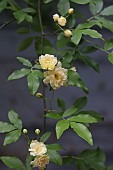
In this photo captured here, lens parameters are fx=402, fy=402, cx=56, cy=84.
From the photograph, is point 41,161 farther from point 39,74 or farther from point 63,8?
point 63,8

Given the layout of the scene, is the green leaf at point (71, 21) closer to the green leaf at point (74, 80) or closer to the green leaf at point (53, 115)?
the green leaf at point (74, 80)

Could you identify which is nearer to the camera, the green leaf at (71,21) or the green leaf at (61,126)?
the green leaf at (61,126)

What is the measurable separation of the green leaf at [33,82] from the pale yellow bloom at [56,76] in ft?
0.13

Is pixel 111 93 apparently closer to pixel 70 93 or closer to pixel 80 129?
pixel 70 93

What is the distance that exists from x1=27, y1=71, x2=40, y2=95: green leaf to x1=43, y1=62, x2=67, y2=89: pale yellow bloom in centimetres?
4

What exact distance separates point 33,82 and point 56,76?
0.09 meters

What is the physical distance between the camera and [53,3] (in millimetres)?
1881

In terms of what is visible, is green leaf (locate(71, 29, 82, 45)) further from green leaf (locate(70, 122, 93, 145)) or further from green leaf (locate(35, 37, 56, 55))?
green leaf (locate(70, 122, 93, 145))

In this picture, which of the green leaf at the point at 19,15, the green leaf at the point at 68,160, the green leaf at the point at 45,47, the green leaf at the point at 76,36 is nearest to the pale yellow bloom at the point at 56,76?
the green leaf at the point at 76,36

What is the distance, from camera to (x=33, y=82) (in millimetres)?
1421

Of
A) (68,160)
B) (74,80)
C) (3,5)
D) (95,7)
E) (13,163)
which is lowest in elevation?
(68,160)

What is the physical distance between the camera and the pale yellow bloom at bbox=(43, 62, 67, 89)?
56.9 inches

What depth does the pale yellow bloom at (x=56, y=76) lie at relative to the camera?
145 centimetres

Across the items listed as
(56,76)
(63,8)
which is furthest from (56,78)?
(63,8)
